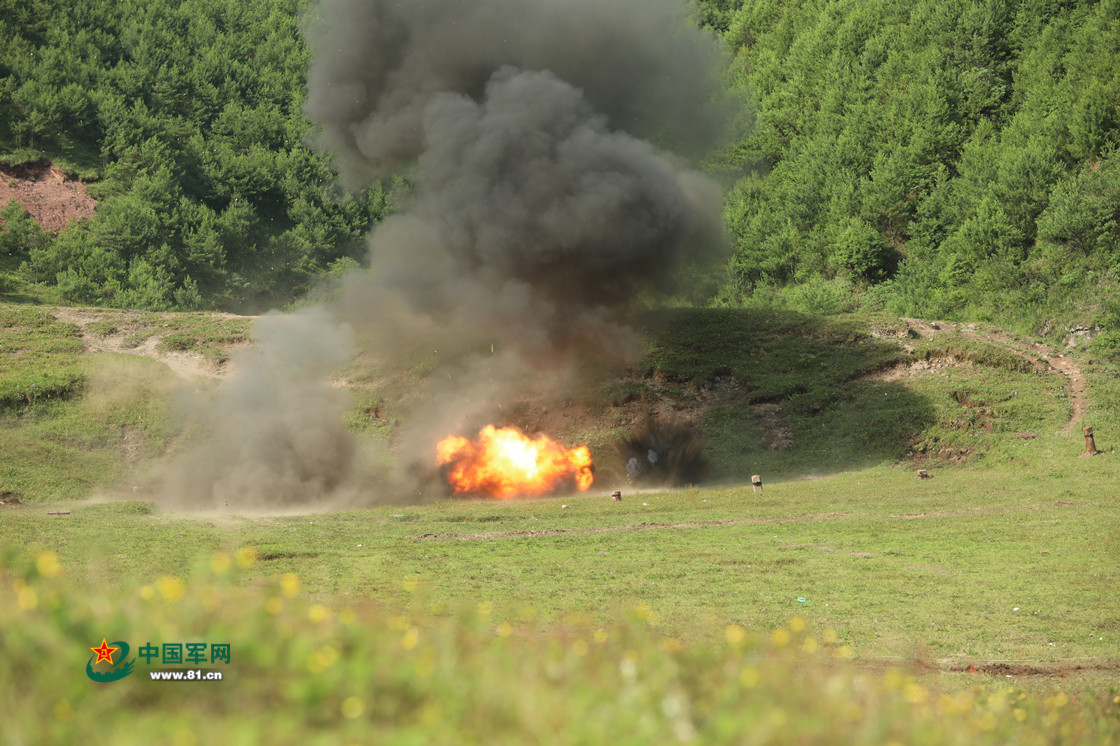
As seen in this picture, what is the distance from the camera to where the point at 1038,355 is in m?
39.2

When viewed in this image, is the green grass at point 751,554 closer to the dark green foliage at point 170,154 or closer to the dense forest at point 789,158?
the dense forest at point 789,158

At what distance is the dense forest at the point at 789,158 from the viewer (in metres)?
54.1

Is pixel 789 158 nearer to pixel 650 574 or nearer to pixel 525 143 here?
pixel 525 143

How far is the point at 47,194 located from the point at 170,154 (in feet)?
37.7

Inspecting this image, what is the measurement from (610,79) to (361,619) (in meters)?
33.3

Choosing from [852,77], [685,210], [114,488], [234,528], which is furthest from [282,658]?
[852,77]

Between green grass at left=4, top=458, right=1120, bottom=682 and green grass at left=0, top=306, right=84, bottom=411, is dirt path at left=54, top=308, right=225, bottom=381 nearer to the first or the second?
green grass at left=0, top=306, right=84, bottom=411

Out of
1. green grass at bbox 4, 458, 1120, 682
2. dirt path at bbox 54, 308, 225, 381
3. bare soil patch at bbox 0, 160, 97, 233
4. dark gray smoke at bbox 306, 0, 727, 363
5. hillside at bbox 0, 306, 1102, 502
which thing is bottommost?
green grass at bbox 4, 458, 1120, 682

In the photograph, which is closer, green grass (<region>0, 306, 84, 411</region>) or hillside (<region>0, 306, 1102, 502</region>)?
hillside (<region>0, 306, 1102, 502</region>)

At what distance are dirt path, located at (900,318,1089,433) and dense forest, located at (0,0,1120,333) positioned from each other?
721 centimetres

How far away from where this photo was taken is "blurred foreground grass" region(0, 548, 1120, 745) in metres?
4.67

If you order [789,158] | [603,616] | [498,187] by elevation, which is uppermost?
[789,158]

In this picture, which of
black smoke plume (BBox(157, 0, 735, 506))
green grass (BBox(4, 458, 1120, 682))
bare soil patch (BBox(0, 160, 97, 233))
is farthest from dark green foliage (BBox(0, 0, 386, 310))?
green grass (BBox(4, 458, 1120, 682))

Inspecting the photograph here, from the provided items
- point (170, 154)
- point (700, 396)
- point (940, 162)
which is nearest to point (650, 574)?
point (700, 396)
